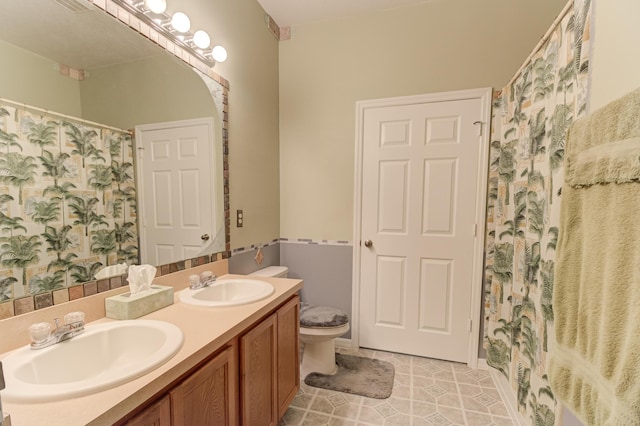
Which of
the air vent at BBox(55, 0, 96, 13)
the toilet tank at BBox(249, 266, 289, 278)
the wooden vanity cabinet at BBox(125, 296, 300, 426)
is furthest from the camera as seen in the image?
the toilet tank at BBox(249, 266, 289, 278)

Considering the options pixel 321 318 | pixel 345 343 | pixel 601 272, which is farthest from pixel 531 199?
pixel 345 343

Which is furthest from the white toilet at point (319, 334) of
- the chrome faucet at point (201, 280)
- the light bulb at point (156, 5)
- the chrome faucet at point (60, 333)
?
the light bulb at point (156, 5)

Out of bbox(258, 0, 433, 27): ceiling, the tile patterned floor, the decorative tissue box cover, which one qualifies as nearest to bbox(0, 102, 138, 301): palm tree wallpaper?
the decorative tissue box cover

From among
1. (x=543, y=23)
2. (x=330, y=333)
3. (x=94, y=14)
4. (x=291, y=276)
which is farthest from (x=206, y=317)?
(x=543, y=23)

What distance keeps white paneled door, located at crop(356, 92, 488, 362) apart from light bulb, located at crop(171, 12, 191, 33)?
1.33 m

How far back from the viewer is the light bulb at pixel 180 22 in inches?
52.5

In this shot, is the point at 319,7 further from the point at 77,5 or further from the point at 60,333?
the point at 60,333

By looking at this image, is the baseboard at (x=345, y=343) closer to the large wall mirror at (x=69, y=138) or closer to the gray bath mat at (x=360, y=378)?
the gray bath mat at (x=360, y=378)

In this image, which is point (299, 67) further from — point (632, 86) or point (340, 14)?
point (632, 86)

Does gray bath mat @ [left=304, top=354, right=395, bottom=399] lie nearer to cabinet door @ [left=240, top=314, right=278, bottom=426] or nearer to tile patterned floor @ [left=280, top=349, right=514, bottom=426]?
tile patterned floor @ [left=280, top=349, right=514, bottom=426]

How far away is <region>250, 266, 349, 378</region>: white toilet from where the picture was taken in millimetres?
1926

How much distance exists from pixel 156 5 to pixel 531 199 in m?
1.90

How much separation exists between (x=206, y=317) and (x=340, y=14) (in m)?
2.32

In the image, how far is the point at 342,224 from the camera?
237 cm
